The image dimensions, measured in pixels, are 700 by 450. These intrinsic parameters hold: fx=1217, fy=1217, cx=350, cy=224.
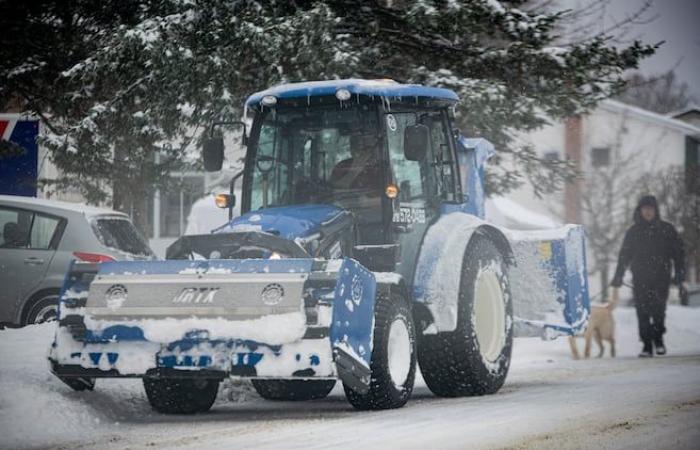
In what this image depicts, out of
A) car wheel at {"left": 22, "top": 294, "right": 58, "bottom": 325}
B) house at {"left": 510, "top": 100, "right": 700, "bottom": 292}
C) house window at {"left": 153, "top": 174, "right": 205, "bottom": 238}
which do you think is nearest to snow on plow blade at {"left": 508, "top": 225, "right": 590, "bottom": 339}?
car wheel at {"left": 22, "top": 294, "right": 58, "bottom": 325}

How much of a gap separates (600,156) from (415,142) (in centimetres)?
2960

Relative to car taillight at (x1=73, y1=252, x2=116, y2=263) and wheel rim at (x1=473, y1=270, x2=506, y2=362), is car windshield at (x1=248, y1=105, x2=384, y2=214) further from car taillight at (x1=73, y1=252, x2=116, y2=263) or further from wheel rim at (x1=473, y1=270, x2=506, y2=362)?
car taillight at (x1=73, y1=252, x2=116, y2=263)

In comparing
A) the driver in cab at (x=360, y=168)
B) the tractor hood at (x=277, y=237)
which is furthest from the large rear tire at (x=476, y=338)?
the tractor hood at (x=277, y=237)

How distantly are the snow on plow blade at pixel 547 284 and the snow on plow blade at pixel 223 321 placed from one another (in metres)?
3.46

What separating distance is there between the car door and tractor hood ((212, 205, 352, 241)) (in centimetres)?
415

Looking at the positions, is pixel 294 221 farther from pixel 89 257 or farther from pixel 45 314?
pixel 45 314

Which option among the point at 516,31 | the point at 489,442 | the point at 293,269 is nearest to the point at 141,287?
the point at 293,269

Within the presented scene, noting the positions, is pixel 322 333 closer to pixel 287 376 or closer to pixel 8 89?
pixel 287 376

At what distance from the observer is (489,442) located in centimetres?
711

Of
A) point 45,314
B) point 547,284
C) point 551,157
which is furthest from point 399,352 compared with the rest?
point 551,157

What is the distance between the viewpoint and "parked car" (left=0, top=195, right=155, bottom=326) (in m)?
12.9

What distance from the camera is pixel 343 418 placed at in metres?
8.52

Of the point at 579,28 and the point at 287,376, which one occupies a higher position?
the point at 579,28

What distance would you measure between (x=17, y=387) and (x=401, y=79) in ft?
28.3
